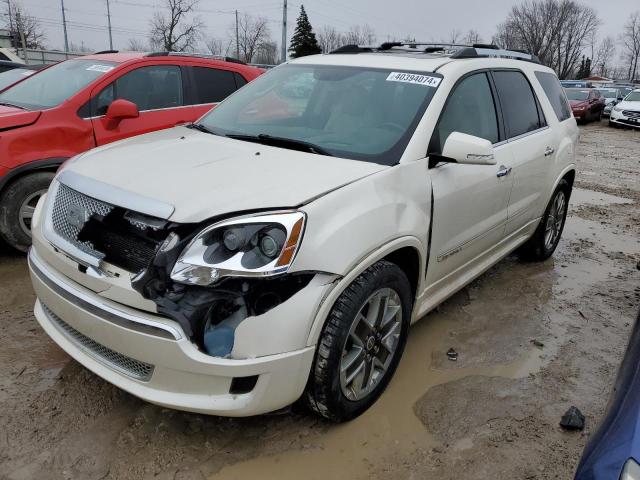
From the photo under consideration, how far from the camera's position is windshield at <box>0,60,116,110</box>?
15.9 feet

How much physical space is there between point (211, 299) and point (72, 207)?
A: 3.07 feet

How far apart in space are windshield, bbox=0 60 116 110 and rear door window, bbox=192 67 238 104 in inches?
34.9

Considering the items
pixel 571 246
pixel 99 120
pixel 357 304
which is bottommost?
pixel 571 246

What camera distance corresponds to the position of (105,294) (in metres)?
2.26

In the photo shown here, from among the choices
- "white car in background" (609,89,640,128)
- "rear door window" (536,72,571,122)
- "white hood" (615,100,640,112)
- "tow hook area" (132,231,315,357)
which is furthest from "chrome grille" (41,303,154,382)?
"white hood" (615,100,640,112)

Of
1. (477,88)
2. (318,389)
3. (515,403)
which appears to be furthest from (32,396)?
(477,88)

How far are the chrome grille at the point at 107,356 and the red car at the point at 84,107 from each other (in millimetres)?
2222

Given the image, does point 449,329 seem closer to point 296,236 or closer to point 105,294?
point 296,236

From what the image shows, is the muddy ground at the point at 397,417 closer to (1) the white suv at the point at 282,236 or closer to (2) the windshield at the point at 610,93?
(1) the white suv at the point at 282,236

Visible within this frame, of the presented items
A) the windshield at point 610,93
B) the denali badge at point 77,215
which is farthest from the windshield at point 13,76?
the windshield at point 610,93

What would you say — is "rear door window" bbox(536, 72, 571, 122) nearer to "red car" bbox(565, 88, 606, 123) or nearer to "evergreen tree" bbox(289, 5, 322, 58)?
"red car" bbox(565, 88, 606, 123)

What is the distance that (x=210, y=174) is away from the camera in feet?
8.25

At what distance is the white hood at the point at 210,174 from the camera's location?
225 cm

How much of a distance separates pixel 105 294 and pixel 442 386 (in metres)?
1.89
